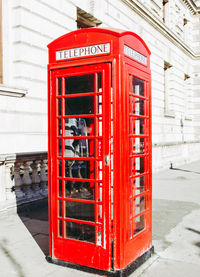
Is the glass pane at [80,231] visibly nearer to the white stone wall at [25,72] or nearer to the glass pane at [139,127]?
the glass pane at [139,127]

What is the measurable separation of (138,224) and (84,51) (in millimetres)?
2095

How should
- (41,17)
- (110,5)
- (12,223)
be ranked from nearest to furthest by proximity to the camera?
(12,223)
(41,17)
(110,5)

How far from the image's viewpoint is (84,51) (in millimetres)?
3760

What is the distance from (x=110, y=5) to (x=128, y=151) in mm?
10367

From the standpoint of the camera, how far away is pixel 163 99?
19.2 m

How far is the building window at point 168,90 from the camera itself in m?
A: 19.6

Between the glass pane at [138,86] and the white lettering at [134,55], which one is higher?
the white lettering at [134,55]

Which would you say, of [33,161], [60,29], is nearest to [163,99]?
[60,29]

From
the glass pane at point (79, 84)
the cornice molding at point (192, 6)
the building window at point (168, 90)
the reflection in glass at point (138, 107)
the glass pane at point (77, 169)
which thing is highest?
the cornice molding at point (192, 6)

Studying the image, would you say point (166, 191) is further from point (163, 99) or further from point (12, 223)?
point (163, 99)

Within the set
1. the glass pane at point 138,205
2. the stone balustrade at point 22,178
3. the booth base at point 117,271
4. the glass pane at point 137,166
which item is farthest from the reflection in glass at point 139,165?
the stone balustrade at point 22,178

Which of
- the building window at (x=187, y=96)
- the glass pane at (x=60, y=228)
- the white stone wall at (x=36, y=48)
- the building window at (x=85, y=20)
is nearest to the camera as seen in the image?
the glass pane at (x=60, y=228)

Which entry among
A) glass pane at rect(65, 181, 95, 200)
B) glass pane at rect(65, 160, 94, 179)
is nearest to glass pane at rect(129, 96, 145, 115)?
glass pane at rect(65, 160, 94, 179)

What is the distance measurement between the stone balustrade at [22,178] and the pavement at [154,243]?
0.31 meters
